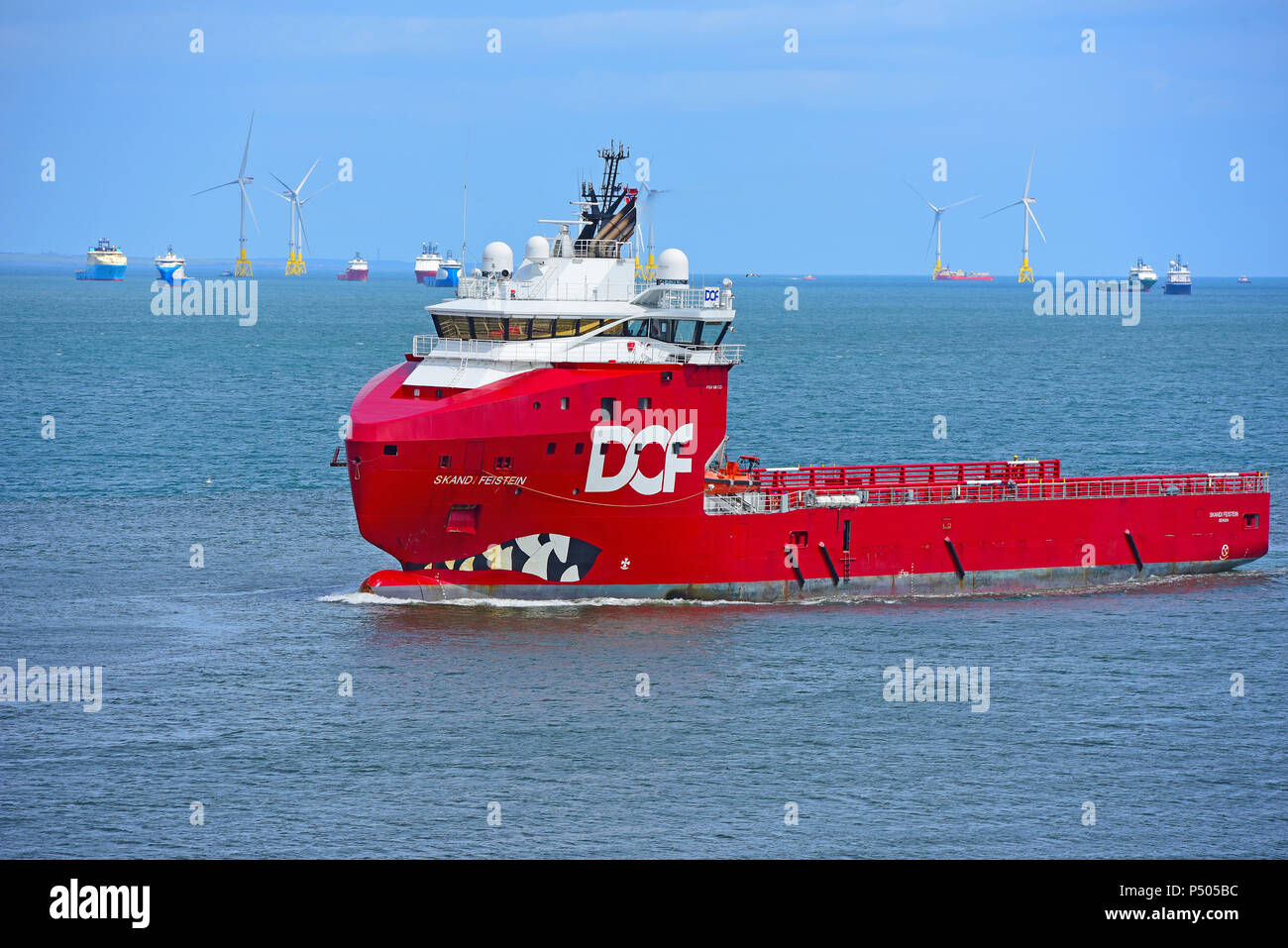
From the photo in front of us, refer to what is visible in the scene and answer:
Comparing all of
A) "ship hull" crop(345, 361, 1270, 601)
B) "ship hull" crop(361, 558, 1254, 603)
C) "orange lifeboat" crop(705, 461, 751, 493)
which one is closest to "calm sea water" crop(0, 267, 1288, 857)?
"ship hull" crop(361, 558, 1254, 603)

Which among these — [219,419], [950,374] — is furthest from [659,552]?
[950,374]

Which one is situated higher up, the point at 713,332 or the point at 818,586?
the point at 713,332

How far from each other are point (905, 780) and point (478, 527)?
57.9ft

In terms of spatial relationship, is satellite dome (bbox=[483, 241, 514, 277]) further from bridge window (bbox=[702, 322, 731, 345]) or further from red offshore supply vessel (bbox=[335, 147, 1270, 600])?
bridge window (bbox=[702, 322, 731, 345])

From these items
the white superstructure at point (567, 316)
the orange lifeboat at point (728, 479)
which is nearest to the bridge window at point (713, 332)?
the white superstructure at point (567, 316)

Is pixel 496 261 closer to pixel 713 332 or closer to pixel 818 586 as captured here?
pixel 713 332

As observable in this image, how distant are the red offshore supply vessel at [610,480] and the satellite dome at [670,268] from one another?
0.07 m

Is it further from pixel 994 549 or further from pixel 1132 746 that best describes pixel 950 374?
pixel 1132 746

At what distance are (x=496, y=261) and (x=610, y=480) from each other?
27.8 ft

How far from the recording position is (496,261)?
54.5 m

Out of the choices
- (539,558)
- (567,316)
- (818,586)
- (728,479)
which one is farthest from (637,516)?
(818,586)

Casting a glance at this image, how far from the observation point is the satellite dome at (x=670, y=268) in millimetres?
55312

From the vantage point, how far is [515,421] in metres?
50.5

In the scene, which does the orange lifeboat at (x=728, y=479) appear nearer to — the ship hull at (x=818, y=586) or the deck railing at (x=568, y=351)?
the ship hull at (x=818, y=586)
